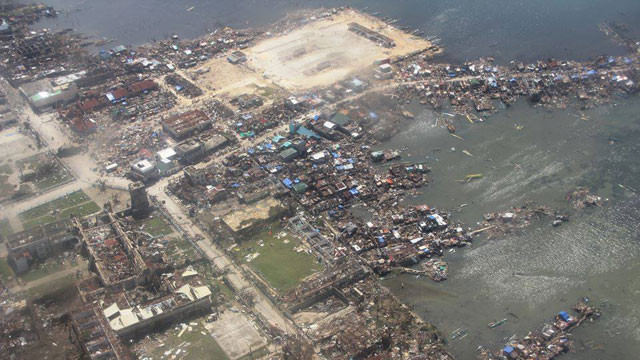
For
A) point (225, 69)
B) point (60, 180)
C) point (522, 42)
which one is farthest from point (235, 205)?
point (522, 42)

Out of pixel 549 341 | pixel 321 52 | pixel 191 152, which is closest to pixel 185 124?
pixel 191 152

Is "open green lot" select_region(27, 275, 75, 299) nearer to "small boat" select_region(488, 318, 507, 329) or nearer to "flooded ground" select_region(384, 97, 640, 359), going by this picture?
"flooded ground" select_region(384, 97, 640, 359)

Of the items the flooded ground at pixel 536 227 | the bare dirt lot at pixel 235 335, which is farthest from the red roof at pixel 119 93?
the bare dirt lot at pixel 235 335

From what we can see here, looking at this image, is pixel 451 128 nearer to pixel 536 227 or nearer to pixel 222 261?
pixel 536 227

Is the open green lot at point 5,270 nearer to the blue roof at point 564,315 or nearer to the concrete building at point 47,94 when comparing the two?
the concrete building at point 47,94

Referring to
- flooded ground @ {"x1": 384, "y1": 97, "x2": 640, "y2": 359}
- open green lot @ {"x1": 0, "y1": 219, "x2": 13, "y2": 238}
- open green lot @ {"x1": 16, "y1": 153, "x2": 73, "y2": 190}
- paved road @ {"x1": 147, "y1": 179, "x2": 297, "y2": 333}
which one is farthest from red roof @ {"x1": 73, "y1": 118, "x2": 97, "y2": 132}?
flooded ground @ {"x1": 384, "y1": 97, "x2": 640, "y2": 359}

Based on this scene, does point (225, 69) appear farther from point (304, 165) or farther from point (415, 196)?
point (415, 196)
